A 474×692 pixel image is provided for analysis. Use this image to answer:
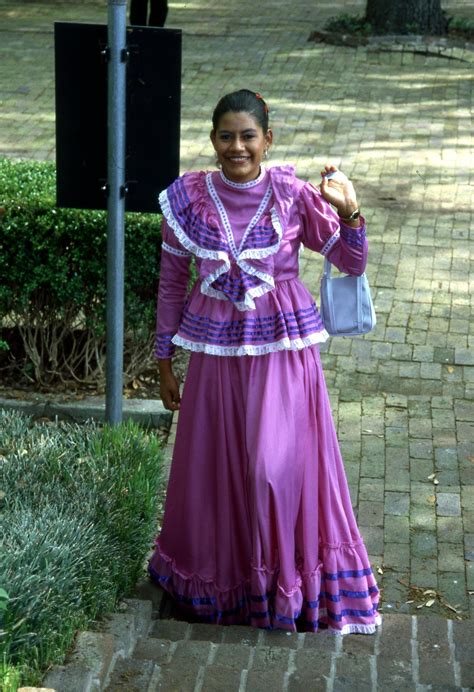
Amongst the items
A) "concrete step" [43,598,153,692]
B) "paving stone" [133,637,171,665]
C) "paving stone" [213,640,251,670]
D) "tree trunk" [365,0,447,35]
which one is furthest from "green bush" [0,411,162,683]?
"tree trunk" [365,0,447,35]

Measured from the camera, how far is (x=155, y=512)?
4578 mm

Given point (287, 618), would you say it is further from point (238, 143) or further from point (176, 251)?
point (238, 143)

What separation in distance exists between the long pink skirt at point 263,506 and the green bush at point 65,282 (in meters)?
1.84

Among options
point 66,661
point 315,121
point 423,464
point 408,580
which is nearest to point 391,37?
point 315,121

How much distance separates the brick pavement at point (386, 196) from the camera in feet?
17.6

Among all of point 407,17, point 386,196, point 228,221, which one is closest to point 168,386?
point 228,221

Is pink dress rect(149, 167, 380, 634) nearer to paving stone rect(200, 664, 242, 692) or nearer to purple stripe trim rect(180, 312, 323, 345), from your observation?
Result: purple stripe trim rect(180, 312, 323, 345)

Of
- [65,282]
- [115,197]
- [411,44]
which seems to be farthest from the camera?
[411,44]

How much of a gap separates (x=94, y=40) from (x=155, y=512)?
5.87 feet

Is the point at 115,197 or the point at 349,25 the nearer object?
the point at 115,197

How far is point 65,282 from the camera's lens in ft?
19.8

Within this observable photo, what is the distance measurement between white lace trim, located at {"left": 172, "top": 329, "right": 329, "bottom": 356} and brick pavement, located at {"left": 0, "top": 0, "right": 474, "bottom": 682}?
3.68ft

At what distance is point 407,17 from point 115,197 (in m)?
11.5

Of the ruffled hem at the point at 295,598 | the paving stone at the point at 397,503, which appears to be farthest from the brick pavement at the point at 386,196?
the ruffled hem at the point at 295,598
